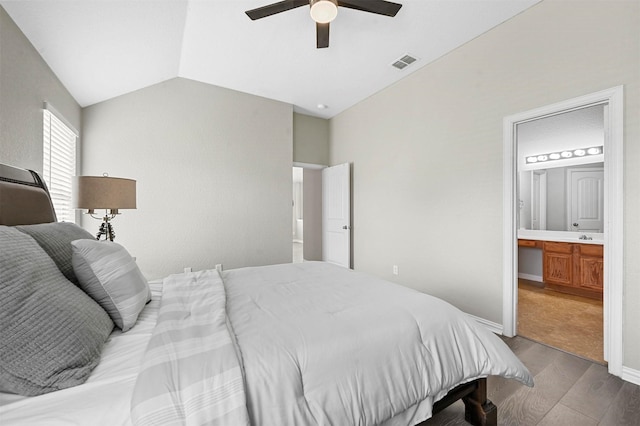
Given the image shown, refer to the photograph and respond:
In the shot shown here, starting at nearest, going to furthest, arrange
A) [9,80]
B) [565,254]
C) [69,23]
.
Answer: [9,80] < [69,23] < [565,254]

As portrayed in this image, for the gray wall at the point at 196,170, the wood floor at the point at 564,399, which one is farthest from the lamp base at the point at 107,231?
the wood floor at the point at 564,399

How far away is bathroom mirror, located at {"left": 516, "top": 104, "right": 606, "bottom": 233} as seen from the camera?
3.49 meters

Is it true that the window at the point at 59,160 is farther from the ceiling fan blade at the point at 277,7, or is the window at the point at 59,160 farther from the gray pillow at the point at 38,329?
the gray pillow at the point at 38,329

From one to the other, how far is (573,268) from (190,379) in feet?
15.3

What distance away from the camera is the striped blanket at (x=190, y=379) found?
70cm

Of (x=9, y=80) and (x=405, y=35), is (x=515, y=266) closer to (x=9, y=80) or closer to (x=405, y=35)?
(x=405, y=35)

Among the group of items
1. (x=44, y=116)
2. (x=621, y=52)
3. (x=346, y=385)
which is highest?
(x=621, y=52)

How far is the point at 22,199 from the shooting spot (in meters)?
1.51

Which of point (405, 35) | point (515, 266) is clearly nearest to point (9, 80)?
point (405, 35)

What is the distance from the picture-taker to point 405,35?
267 cm

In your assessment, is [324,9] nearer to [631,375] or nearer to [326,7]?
[326,7]

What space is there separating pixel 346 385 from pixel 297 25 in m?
2.88

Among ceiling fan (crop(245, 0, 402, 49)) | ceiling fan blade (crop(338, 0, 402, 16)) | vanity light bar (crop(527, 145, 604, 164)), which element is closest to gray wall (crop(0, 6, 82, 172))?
ceiling fan (crop(245, 0, 402, 49))

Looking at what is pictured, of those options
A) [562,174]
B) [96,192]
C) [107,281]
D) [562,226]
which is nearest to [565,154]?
[562,174]
